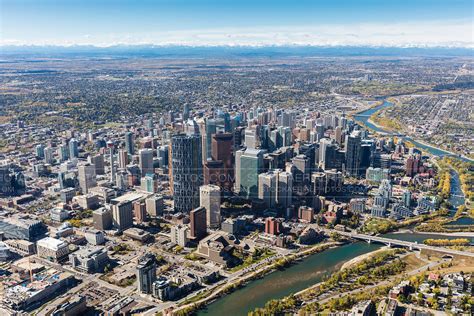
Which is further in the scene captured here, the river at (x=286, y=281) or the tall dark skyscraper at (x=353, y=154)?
the tall dark skyscraper at (x=353, y=154)

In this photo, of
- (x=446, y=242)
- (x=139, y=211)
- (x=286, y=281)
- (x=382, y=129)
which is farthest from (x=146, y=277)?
(x=382, y=129)

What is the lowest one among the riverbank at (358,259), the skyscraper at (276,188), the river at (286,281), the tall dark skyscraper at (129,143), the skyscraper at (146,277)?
the river at (286,281)

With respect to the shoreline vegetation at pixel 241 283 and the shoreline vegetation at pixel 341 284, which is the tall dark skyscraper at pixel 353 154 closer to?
the shoreline vegetation at pixel 241 283

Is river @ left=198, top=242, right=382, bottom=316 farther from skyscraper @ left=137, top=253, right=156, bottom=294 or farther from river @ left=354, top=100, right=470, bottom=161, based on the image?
river @ left=354, top=100, right=470, bottom=161

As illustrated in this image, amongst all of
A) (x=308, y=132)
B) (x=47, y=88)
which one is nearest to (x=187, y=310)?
(x=308, y=132)

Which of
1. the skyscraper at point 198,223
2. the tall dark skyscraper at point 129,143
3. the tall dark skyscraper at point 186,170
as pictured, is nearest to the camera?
the skyscraper at point 198,223

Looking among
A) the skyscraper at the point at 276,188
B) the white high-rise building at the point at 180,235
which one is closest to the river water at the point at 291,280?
the white high-rise building at the point at 180,235

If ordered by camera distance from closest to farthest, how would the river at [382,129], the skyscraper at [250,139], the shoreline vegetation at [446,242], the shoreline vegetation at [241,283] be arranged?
the shoreline vegetation at [241,283]
the shoreline vegetation at [446,242]
the skyscraper at [250,139]
the river at [382,129]

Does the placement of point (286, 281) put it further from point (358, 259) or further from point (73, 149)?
point (73, 149)
